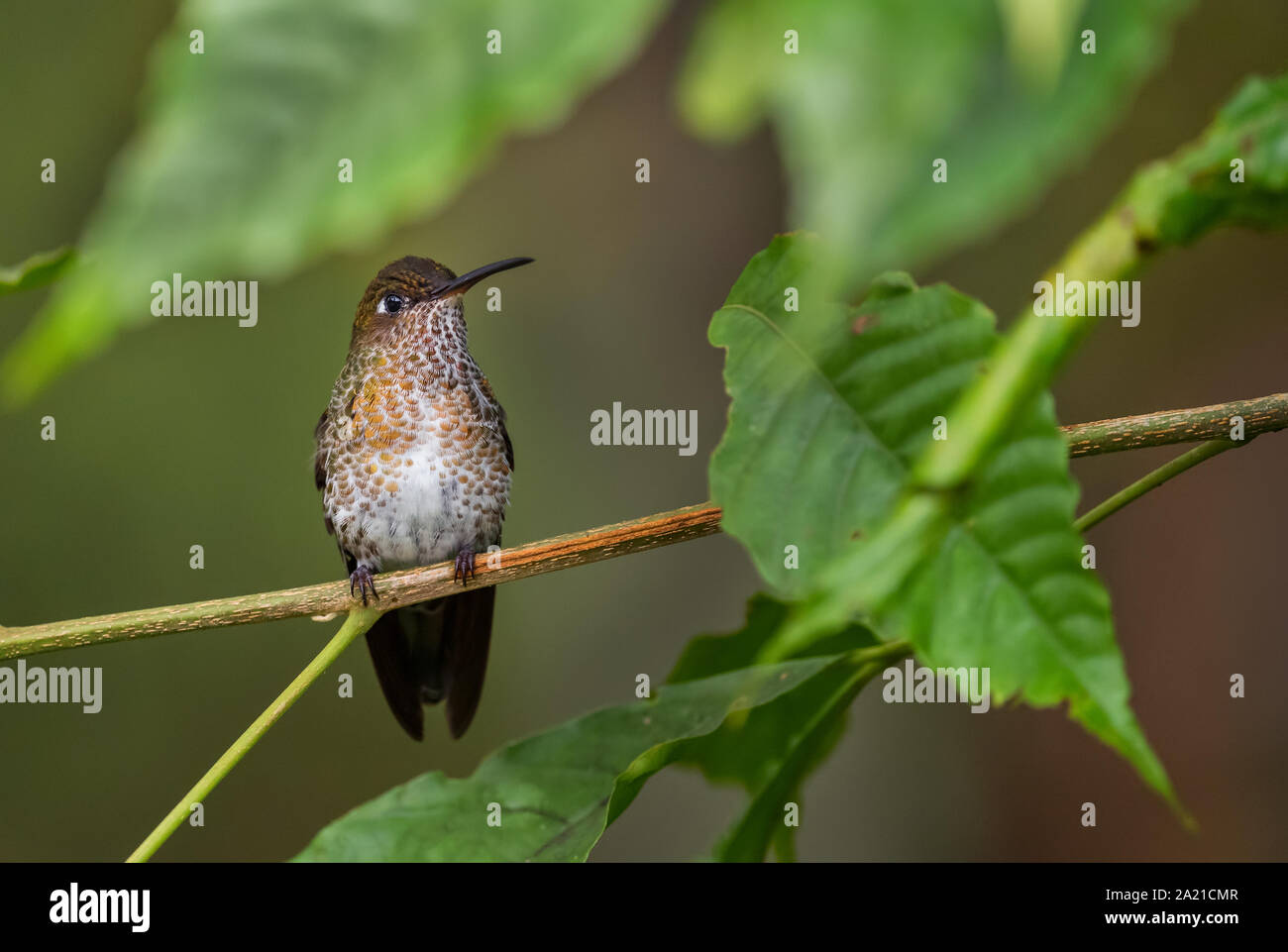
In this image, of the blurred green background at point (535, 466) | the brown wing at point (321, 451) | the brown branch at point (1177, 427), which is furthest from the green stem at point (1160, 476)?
the blurred green background at point (535, 466)

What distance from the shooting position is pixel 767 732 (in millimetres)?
1558

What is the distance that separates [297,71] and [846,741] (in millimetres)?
5143

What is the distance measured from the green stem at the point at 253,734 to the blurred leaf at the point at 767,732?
1.33ft

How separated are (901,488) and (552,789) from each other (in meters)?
0.63

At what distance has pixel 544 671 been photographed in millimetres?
6047

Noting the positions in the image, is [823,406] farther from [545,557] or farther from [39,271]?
[39,271]

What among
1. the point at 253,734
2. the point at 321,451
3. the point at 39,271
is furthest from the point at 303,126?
the point at 321,451

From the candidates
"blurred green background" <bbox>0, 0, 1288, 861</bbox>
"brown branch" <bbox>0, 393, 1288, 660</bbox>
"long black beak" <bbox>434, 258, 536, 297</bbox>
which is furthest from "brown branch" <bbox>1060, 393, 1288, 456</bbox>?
"blurred green background" <bbox>0, 0, 1288, 861</bbox>

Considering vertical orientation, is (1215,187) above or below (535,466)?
below

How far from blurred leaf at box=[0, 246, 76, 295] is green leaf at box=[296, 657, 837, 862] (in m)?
0.63

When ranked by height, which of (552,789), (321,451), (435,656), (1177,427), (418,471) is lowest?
(552,789)

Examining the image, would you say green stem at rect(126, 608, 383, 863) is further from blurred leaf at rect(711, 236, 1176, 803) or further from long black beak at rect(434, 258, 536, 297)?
long black beak at rect(434, 258, 536, 297)

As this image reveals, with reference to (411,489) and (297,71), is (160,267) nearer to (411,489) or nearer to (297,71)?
(297,71)

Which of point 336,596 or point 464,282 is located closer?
point 336,596
